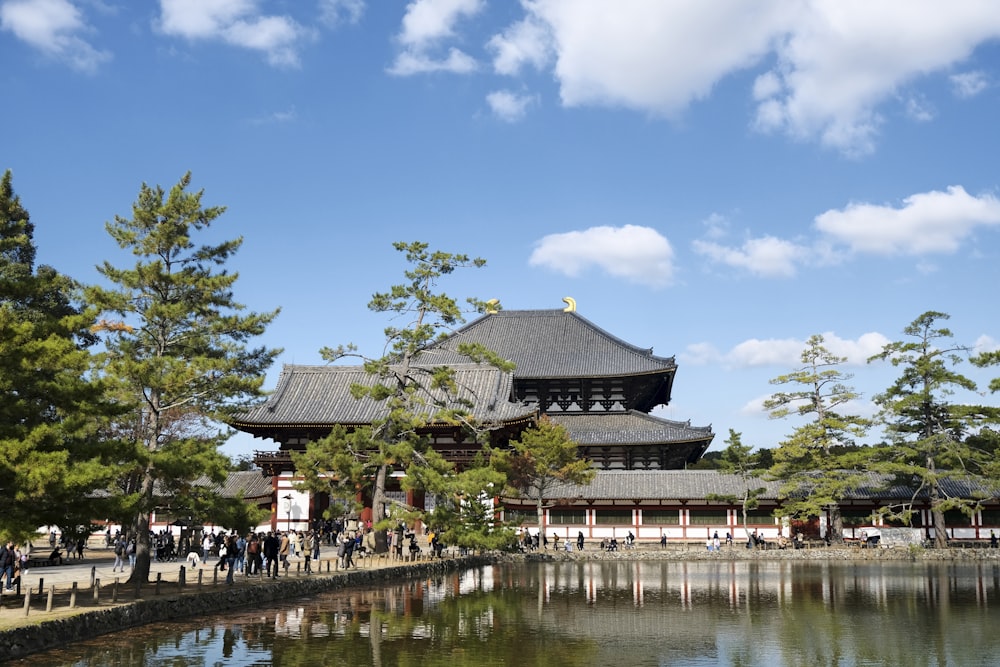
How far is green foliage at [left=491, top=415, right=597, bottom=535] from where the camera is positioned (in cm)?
4647

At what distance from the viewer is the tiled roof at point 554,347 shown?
6019cm

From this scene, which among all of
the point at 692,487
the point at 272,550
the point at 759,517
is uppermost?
the point at 692,487

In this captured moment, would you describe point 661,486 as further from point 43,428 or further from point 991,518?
point 43,428

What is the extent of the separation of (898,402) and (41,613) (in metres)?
42.8

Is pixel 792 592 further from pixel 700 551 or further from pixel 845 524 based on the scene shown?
pixel 845 524

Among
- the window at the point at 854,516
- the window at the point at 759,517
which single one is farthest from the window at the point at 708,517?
the window at the point at 854,516

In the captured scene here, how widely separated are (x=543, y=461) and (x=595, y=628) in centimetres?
2636

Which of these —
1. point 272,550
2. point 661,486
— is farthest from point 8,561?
point 661,486

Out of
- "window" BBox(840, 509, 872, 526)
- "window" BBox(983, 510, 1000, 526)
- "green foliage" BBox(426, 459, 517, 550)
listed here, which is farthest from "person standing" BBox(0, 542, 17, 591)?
"window" BBox(983, 510, 1000, 526)

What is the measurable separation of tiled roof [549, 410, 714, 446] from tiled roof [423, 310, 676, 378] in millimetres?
3118

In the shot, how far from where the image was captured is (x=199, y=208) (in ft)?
84.4

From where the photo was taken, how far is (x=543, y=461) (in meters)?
46.6

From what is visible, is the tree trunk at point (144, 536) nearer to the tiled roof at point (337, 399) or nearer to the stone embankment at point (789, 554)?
the tiled roof at point (337, 399)

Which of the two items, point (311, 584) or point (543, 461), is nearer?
point (311, 584)
